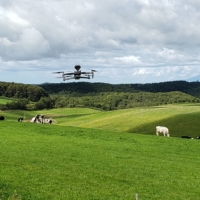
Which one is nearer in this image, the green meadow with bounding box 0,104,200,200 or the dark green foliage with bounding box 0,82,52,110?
the green meadow with bounding box 0,104,200,200

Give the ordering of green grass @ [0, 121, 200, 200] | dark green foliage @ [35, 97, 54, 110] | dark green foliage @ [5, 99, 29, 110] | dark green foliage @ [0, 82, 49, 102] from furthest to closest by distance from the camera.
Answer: dark green foliage @ [0, 82, 49, 102] → dark green foliage @ [35, 97, 54, 110] → dark green foliage @ [5, 99, 29, 110] → green grass @ [0, 121, 200, 200]

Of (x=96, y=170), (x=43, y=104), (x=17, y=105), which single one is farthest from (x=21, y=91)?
(x=96, y=170)

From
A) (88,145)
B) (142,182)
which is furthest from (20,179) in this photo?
(88,145)

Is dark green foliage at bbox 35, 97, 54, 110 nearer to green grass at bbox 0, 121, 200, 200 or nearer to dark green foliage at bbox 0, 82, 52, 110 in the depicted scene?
dark green foliage at bbox 0, 82, 52, 110

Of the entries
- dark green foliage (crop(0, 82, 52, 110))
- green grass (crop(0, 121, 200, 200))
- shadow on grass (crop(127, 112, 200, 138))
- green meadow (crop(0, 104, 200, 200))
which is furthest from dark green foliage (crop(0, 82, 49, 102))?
green grass (crop(0, 121, 200, 200))

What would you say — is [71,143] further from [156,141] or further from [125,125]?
[125,125]

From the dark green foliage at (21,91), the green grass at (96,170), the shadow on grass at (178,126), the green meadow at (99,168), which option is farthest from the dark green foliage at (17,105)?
the green grass at (96,170)
